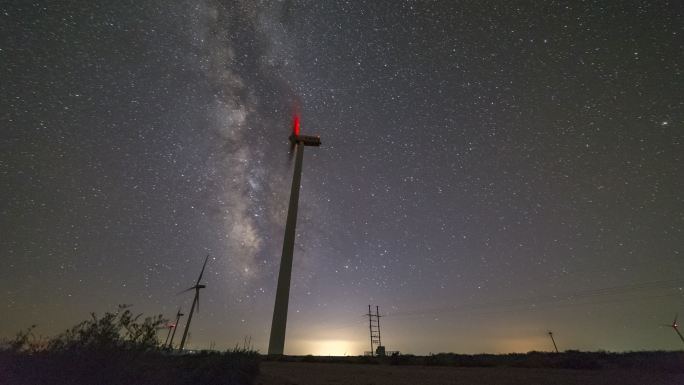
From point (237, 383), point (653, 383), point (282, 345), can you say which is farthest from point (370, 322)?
point (237, 383)

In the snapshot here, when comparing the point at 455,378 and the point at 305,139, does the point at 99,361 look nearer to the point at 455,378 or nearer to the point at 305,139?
the point at 455,378

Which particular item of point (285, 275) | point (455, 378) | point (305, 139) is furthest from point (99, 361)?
point (305, 139)

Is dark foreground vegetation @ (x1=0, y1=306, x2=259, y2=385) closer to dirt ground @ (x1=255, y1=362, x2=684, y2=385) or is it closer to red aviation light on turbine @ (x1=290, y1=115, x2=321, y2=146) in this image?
dirt ground @ (x1=255, y1=362, x2=684, y2=385)

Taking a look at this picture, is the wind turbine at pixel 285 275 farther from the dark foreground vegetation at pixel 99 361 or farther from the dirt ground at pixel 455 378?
the dark foreground vegetation at pixel 99 361

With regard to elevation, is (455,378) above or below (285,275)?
below

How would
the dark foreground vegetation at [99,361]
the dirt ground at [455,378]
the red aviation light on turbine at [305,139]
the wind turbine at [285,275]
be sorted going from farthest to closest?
1. the red aviation light on turbine at [305,139]
2. the wind turbine at [285,275]
3. the dirt ground at [455,378]
4. the dark foreground vegetation at [99,361]

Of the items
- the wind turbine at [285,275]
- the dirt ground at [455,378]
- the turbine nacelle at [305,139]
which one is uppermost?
the turbine nacelle at [305,139]

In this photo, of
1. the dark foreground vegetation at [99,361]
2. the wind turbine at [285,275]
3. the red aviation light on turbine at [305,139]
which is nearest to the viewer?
the dark foreground vegetation at [99,361]

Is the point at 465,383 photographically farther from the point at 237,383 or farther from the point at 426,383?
the point at 237,383

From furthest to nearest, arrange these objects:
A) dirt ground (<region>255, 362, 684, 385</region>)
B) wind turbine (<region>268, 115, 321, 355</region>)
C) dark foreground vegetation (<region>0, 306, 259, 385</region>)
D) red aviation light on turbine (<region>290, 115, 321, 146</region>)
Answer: red aviation light on turbine (<region>290, 115, 321, 146</region>), wind turbine (<region>268, 115, 321, 355</region>), dirt ground (<region>255, 362, 684, 385</region>), dark foreground vegetation (<region>0, 306, 259, 385</region>)

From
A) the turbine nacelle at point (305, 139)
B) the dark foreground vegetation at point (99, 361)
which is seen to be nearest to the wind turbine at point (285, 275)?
the turbine nacelle at point (305, 139)

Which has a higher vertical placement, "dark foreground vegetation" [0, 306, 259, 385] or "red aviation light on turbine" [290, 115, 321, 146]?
"red aviation light on turbine" [290, 115, 321, 146]

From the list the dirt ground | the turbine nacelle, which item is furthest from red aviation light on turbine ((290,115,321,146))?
the dirt ground

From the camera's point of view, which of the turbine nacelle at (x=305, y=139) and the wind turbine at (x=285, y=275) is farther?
the turbine nacelle at (x=305, y=139)
